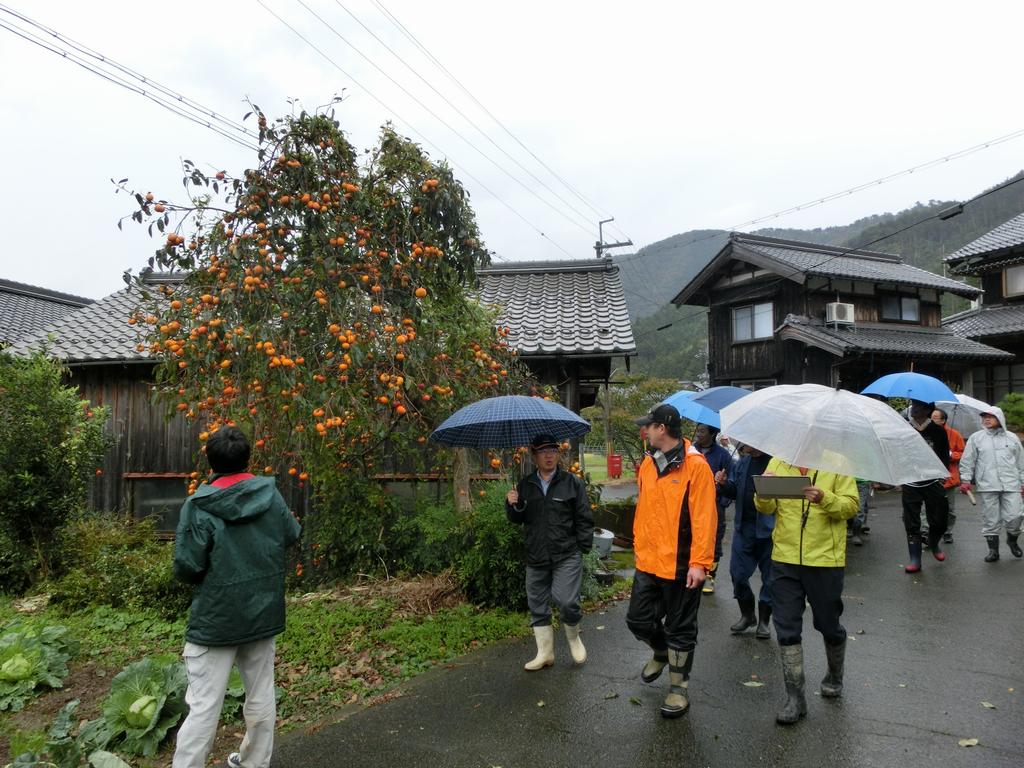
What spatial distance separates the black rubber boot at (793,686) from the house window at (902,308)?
67.7 feet

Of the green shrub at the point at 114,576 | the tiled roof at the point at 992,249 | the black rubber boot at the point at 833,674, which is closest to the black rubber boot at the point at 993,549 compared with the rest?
the black rubber boot at the point at 833,674

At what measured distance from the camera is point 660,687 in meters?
4.40

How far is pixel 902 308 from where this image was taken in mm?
21344

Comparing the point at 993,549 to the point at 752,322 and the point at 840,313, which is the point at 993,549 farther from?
the point at 752,322

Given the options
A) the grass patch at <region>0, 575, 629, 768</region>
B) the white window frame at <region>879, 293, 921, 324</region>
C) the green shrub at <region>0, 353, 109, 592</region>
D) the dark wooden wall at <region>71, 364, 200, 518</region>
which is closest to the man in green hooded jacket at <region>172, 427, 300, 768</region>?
the grass patch at <region>0, 575, 629, 768</region>

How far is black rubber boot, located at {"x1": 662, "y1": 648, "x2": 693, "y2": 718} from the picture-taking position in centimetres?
393

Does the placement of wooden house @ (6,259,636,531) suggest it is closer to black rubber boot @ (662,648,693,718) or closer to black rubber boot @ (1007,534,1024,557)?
black rubber boot @ (662,648,693,718)

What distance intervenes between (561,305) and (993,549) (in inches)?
266

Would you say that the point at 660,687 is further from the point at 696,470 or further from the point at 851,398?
the point at 851,398

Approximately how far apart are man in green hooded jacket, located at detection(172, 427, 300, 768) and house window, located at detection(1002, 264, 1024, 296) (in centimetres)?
2589

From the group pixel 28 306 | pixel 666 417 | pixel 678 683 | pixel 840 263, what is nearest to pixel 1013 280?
pixel 840 263

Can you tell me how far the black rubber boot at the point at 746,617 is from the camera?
18.0ft

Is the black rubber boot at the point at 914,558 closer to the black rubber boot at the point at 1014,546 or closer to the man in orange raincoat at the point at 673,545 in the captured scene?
the black rubber boot at the point at 1014,546

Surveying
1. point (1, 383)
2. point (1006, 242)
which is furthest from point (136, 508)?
point (1006, 242)
